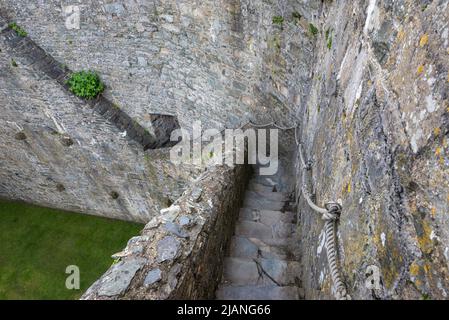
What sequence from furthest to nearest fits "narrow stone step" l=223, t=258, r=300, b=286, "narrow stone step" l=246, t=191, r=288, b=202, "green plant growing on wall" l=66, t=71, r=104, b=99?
1. "green plant growing on wall" l=66, t=71, r=104, b=99
2. "narrow stone step" l=246, t=191, r=288, b=202
3. "narrow stone step" l=223, t=258, r=300, b=286

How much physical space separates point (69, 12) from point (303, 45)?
414 cm

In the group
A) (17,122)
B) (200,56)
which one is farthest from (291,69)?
(17,122)

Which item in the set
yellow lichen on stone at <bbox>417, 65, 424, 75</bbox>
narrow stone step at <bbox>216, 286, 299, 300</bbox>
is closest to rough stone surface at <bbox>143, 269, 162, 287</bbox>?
narrow stone step at <bbox>216, 286, 299, 300</bbox>

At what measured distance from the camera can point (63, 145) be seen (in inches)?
325

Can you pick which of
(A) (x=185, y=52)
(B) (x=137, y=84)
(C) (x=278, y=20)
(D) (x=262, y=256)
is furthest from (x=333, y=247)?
(B) (x=137, y=84)

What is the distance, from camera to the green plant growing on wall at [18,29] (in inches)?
268

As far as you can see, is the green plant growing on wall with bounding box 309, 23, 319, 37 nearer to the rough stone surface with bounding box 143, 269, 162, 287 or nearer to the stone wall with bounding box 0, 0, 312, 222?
the stone wall with bounding box 0, 0, 312, 222

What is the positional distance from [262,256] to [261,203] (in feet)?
4.21

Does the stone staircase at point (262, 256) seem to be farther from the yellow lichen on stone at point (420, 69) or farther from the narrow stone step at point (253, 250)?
the yellow lichen on stone at point (420, 69)

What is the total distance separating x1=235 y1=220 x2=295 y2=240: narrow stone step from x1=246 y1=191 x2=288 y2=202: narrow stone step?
0.76m

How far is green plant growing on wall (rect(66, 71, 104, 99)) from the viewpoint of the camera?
23.2ft

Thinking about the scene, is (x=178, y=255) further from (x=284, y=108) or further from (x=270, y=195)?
(x=284, y=108)

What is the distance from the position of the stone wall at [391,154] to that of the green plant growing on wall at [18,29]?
6120 mm

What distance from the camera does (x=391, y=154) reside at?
166 centimetres
